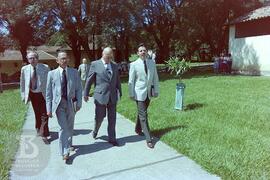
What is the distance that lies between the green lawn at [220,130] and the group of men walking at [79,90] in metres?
0.99

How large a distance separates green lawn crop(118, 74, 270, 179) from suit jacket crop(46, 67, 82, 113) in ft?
6.92

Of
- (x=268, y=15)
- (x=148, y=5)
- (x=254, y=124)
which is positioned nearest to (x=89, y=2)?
(x=148, y=5)

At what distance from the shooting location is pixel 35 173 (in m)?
4.17

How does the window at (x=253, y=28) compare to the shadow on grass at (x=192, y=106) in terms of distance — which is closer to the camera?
the shadow on grass at (x=192, y=106)

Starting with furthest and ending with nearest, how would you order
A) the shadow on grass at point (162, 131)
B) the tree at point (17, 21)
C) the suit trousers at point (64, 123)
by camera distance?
the tree at point (17, 21) → the shadow on grass at point (162, 131) → the suit trousers at point (64, 123)

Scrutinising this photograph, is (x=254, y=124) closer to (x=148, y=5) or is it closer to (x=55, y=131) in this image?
(x=55, y=131)

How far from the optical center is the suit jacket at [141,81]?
5.40 m

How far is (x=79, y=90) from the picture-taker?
4836 mm

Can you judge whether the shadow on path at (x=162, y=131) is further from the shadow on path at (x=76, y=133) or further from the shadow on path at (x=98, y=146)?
the shadow on path at (x=76, y=133)

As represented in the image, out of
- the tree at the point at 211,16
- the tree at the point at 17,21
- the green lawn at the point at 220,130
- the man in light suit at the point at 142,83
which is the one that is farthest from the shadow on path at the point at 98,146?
the tree at the point at 211,16

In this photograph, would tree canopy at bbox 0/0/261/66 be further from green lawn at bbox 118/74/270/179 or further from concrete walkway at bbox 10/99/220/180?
concrete walkway at bbox 10/99/220/180

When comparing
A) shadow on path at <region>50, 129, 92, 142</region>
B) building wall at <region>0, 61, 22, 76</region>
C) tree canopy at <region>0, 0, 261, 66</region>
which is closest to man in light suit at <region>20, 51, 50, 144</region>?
shadow on path at <region>50, 129, 92, 142</region>

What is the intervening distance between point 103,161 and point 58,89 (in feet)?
4.79

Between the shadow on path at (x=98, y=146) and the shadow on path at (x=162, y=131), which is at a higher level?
the shadow on path at (x=162, y=131)
